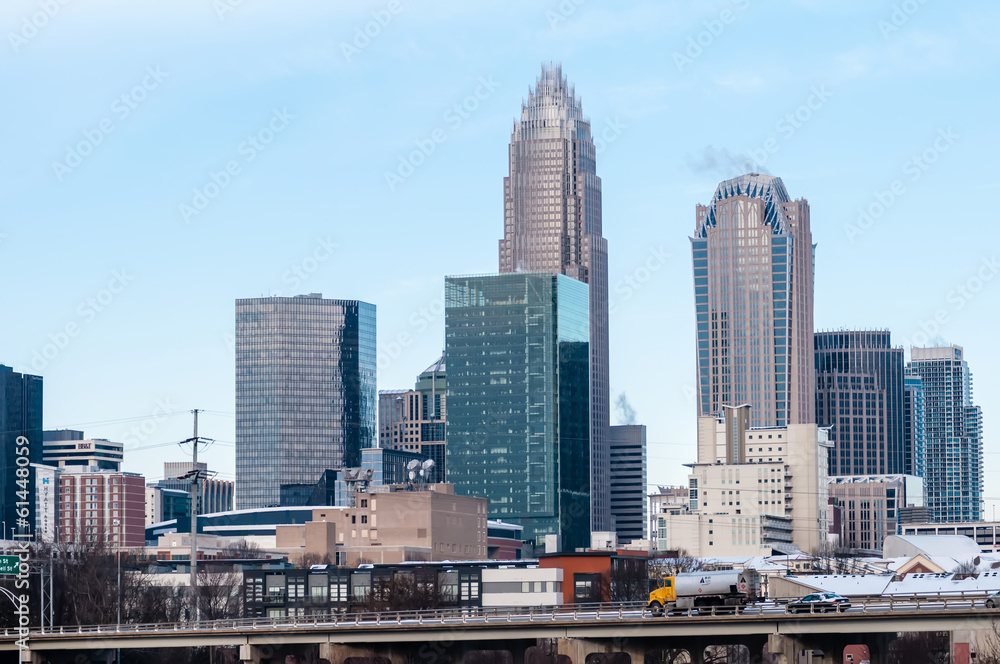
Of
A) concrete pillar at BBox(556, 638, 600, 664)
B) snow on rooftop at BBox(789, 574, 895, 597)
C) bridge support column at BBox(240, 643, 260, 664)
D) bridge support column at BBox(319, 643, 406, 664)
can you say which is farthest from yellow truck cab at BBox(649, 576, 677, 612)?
snow on rooftop at BBox(789, 574, 895, 597)

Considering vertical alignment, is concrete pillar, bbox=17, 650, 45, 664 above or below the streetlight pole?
below

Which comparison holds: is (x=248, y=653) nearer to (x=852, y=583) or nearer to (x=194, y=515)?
(x=194, y=515)

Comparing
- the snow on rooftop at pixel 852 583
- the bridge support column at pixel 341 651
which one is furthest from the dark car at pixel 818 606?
the snow on rooftop at pixel 852 583

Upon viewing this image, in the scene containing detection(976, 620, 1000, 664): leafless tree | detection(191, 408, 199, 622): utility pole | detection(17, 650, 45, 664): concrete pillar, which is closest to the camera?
Answer: detection(976, 620, 1000, 664): leafless tree

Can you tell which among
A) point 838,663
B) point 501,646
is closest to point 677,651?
point 501,646

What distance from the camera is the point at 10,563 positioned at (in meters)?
136

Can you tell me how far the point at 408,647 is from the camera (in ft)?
449

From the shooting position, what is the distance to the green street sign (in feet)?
439

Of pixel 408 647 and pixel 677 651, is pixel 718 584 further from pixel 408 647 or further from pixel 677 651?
pixel 677 651

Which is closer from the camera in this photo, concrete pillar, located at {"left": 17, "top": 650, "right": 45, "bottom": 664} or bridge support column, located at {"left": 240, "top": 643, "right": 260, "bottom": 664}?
bridge support column, located at {"left": 240, "top": 643, "right": 260, "bottom": 664}

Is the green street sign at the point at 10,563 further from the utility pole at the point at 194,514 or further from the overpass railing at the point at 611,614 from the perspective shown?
the utility pole at the point at 194,514

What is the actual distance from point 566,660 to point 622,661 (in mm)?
11509

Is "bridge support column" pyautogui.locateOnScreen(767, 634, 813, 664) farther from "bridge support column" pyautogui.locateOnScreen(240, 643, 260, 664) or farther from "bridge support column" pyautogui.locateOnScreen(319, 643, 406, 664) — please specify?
"bridge support column" pyautogui.locateOnScreen(240, 643, 260, 664)

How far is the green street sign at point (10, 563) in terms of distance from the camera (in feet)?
439
